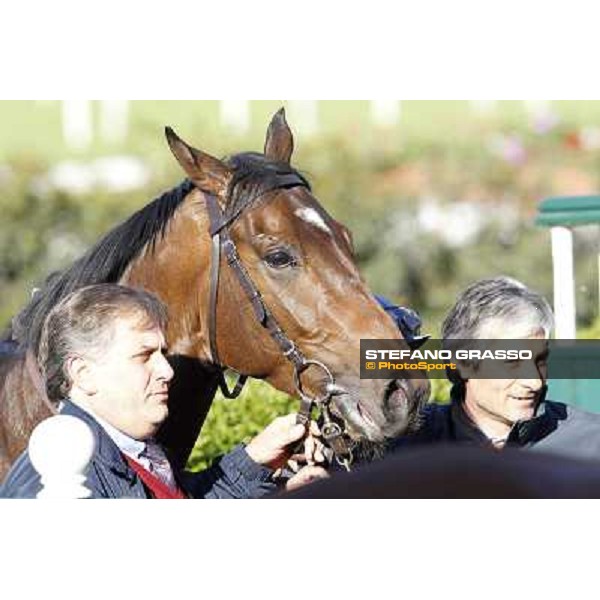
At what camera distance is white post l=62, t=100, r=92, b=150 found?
372 cm

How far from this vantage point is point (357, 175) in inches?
157

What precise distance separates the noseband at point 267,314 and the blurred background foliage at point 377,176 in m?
0.29

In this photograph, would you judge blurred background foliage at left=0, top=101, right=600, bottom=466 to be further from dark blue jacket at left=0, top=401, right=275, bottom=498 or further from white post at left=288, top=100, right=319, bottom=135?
dark blue jacket at left=0, top=401, right=275, bottom=498

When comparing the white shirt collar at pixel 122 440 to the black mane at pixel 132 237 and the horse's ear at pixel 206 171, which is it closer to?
the black mane at pixel 132 237

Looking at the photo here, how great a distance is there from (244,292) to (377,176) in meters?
0.56

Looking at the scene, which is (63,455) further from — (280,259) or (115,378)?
(280,259)

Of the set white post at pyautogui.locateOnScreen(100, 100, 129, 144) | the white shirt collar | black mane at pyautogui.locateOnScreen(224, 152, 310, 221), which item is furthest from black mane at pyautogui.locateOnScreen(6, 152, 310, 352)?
the white shirt collar

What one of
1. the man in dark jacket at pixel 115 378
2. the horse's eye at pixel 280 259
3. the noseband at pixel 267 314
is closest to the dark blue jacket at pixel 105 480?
the man in dark jacket at pixel 115 378

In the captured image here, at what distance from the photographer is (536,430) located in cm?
360

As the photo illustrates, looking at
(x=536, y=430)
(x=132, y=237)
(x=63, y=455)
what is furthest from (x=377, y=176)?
(x=63, y=455)

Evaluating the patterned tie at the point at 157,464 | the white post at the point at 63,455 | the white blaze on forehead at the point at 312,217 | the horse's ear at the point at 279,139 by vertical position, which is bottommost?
the white post at the point at 63,455

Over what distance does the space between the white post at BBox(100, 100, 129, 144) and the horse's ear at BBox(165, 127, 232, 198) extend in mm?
241

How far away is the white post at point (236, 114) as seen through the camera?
3.72 m
